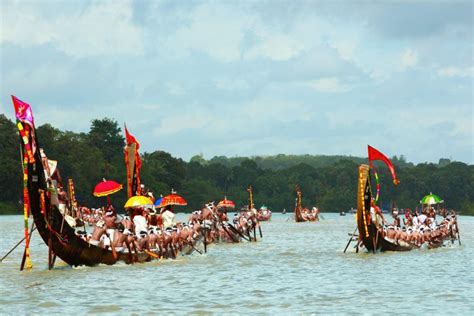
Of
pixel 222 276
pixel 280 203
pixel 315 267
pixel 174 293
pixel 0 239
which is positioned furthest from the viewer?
pixel 280 203

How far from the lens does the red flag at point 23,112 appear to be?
2911cm

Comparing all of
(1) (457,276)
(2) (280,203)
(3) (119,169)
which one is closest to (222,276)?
(1) (457,276)

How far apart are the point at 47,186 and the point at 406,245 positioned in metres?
18.7

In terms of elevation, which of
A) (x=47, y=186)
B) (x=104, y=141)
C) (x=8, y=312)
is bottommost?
(x=8, y=312)

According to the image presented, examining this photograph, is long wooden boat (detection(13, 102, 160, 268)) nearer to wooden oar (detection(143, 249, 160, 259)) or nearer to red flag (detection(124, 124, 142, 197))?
wooden oar (detection(143, 249, 160, 259))

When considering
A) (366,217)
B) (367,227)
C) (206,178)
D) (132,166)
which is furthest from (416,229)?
(206,178)

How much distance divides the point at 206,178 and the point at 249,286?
156659 mm

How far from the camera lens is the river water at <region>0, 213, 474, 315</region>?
2483cm

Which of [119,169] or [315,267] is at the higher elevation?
[119,169]

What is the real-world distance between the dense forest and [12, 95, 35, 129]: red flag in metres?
85.7

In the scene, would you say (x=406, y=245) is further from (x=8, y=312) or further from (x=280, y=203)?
(x=280, y=203)

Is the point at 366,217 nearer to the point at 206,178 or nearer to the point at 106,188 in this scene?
the point at 106,188

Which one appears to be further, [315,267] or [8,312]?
[315,267]

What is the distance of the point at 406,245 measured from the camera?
142 ft
